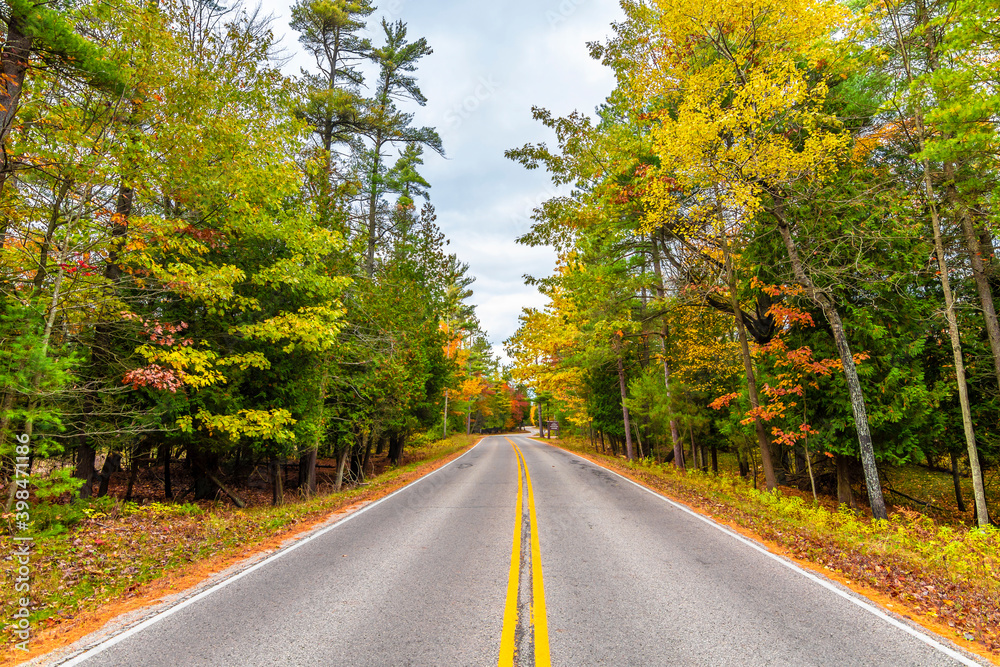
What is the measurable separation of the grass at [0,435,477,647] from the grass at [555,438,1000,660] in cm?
900

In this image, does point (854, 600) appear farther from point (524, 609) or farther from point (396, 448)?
point (396, 448)

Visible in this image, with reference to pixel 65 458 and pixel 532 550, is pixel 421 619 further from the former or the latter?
pixel 65 458

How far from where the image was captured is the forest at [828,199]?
933 cm

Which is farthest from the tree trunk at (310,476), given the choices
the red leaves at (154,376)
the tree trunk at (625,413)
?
the tree trunk at (625,413)

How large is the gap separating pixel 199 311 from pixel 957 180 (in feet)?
62.1

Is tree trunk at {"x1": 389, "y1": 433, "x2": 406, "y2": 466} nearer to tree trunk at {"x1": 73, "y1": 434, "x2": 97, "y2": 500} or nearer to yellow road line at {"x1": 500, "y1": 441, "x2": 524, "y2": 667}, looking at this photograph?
tree trunk at {"x1": 73, "y1": 434, "x2": 97, "y2": 500}

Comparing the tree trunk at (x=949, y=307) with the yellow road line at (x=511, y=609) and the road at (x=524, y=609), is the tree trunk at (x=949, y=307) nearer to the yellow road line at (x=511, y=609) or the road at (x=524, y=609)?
the road at (x=524, y=609)

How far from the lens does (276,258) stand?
A: 36.7ft

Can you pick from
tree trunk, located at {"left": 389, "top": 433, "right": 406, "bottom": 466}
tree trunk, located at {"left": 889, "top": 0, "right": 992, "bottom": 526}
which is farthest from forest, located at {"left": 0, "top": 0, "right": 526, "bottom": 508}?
tree trunk, located at {"left": 889, "top": 0, "right": 992, "bottom": 526}

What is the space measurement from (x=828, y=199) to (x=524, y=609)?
39.3 feet

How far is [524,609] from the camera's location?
439cm

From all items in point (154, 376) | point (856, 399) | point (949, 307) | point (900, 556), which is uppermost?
point (949, 307)

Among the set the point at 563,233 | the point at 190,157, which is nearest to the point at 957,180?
the point at 563,233

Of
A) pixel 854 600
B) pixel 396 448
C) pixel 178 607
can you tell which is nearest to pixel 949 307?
pixel 854 600
